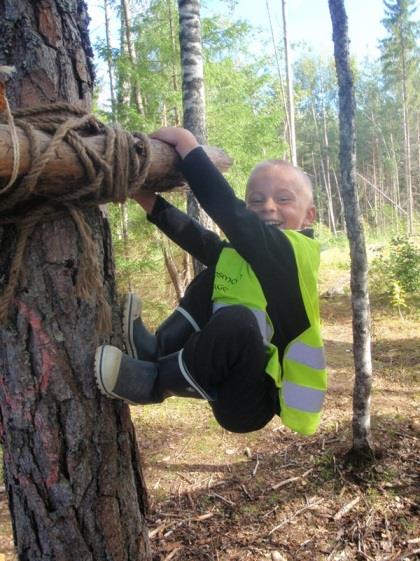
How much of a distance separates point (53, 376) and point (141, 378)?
0.33 m

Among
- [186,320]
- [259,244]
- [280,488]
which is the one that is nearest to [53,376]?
[186,320]

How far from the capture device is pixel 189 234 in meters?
1.98

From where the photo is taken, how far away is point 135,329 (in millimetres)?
1734

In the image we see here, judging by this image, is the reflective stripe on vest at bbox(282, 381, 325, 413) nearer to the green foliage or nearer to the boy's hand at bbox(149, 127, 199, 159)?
the boy's hand at bbox(149, 127, 199, 159)

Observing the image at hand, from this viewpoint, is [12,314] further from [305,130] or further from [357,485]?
[305,130]

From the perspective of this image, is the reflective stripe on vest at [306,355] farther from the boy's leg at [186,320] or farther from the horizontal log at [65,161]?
the horizontal log at [65,161]

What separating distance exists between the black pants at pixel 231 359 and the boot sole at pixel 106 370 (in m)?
0.32

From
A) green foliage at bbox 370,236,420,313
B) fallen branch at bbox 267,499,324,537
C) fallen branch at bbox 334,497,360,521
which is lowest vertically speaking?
fallen branch at bbox 334,497,360,521

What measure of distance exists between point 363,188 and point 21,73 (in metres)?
37.0

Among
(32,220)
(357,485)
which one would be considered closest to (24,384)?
(32,220)

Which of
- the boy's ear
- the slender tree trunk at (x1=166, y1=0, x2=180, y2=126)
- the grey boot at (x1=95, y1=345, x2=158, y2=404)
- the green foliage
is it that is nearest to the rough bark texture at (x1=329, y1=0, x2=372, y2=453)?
the boy's ear

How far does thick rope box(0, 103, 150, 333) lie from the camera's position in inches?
43.3

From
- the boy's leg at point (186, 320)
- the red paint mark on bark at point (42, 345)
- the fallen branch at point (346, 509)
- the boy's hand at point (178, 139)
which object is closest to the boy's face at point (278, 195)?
the boy's leg at point (186, 320)

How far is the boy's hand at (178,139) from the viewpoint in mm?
1536
